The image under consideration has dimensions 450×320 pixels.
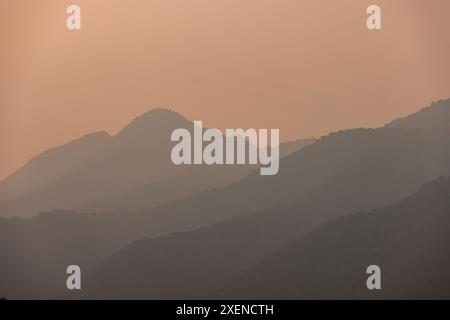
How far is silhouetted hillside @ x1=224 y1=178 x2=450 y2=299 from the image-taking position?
7.98 ft

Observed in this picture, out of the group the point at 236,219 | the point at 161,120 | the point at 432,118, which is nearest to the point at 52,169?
the point at 161,120

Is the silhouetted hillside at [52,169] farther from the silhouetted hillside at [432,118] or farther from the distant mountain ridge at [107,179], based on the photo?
the silhouetted hillside at [432,118]

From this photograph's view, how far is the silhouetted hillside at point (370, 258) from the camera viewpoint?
7.98 feet

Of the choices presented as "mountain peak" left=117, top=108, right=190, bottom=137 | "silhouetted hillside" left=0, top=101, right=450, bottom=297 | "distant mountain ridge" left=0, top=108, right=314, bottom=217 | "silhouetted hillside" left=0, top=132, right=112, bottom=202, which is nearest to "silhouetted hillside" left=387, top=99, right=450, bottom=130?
"silhouetted hillside" left=0, top=101, right=450, bottom=297

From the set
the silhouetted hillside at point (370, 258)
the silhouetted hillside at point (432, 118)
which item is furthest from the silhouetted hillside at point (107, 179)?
the silhouetted hillside at point (432, 118)

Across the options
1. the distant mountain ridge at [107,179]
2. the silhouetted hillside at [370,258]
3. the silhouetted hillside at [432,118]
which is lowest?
the silhouetted hillside at [370,258]

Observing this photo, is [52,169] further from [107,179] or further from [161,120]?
[161,120]

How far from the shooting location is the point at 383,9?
242 centimetres

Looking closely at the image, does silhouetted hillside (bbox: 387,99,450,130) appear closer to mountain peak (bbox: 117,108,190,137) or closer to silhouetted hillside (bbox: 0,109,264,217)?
silhouetted hillside (bbox: 0,109,264,217)

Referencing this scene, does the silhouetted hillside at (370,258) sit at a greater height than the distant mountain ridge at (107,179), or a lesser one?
lesser

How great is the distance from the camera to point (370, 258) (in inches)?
96.3

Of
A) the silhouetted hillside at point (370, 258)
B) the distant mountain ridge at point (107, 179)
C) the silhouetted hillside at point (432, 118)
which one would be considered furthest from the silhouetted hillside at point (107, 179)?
the silhouetted hillside at point (432, 118)

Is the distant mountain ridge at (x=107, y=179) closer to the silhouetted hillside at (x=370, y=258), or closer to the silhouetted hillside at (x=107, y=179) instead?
the silhouetted hillside at (x=107, y=179)

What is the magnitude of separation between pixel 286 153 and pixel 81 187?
3.45ft
